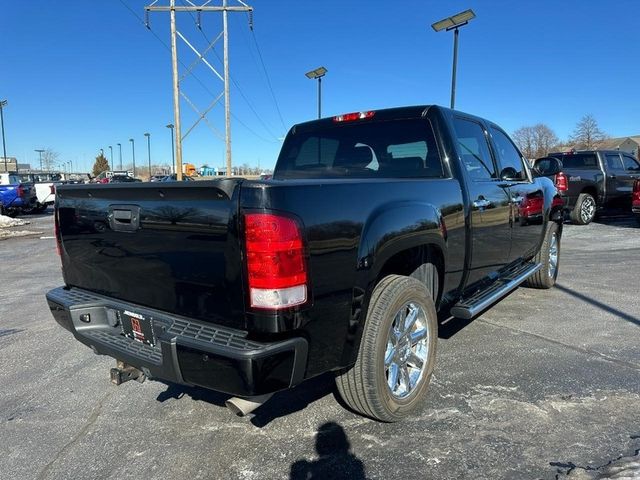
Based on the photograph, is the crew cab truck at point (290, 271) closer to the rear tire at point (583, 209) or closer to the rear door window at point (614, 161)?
the rear tire at point (583, 209)

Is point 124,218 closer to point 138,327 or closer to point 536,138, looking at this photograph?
point 138,327

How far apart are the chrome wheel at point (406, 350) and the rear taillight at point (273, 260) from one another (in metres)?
0.89

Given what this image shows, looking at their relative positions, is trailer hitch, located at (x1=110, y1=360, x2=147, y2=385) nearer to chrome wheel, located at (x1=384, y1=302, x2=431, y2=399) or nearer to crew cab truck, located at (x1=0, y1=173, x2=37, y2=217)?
chrome wheel, located at (x1=384, y1=302, x2=431, y2=399)

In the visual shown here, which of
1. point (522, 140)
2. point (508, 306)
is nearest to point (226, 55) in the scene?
point (508, 306)

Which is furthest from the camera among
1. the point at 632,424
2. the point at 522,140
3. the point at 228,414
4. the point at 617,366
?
the point at 522,140

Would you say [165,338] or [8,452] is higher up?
[165,338]

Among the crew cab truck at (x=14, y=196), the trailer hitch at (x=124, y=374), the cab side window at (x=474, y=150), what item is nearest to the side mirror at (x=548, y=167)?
the cab side window at (x=474, y=150)

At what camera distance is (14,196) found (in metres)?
18.9

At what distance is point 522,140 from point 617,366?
2772 inches

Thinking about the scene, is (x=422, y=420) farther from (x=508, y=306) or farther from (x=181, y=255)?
(x=508, y=306)

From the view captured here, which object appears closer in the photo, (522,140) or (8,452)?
(8,452)

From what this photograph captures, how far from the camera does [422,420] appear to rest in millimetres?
2971

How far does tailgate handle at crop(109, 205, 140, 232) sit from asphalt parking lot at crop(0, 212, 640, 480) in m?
1.28

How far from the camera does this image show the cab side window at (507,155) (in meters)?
4.73
